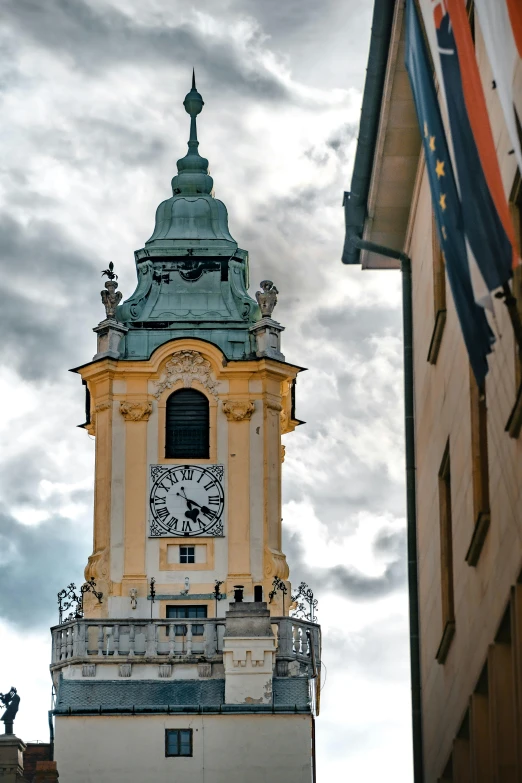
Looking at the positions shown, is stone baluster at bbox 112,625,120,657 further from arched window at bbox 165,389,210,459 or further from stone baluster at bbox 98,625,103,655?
arched window at bbox 165,389,210,459

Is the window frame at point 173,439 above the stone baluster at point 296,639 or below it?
above

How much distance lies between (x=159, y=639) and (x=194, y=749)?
4.78m

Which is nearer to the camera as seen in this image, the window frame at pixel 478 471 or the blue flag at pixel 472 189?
the blue flag at pixel 472 189

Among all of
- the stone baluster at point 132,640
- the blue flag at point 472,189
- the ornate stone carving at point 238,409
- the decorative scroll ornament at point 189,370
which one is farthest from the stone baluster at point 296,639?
the blue flag at point 472,189

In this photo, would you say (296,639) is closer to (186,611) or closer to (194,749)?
(186,611)

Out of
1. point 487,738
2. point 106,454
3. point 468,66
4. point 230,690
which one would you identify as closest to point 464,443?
point 487,738

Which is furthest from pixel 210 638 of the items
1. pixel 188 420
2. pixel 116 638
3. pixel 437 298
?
pixel 437 298

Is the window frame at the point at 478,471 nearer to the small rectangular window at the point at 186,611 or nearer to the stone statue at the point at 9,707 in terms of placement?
the stone statue at the point at 9,707

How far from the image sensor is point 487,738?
78.5 ft

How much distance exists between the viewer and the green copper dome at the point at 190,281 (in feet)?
236

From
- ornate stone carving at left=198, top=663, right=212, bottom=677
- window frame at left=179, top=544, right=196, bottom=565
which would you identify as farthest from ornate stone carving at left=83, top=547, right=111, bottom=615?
ornate stone carving at left=198, top=663, right=212, bottom=677

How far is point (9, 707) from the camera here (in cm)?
5803

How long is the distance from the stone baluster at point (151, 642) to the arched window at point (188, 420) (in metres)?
5.25

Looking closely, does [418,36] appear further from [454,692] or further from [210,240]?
[210,240]
